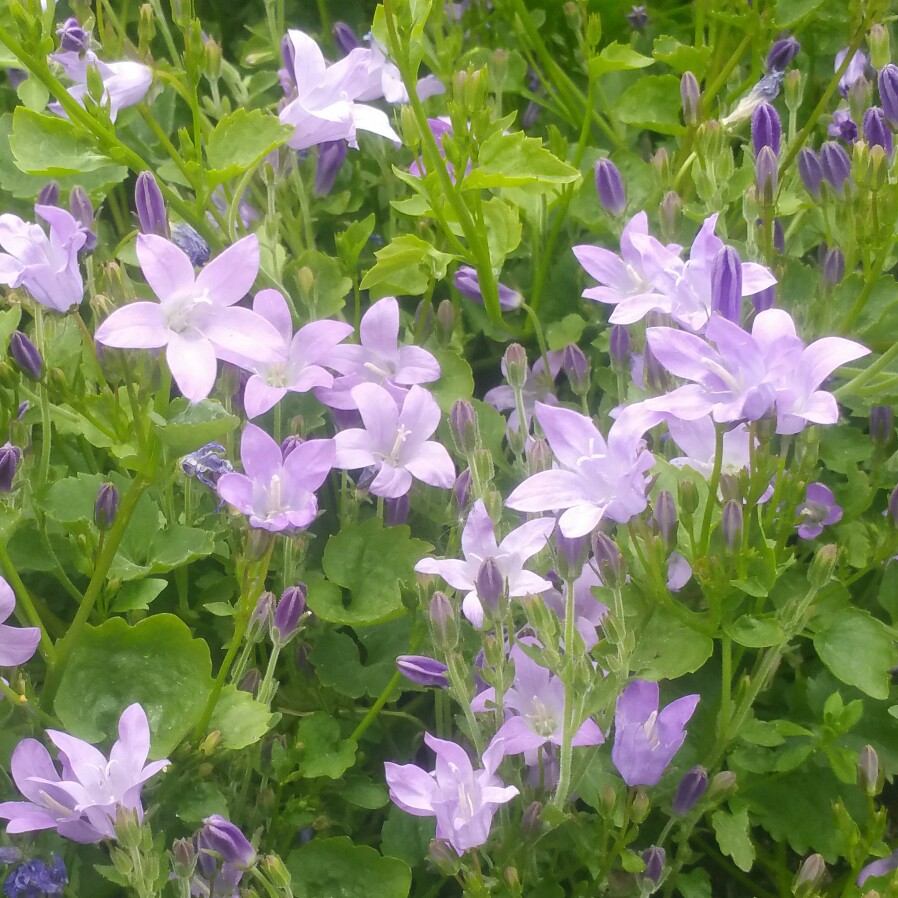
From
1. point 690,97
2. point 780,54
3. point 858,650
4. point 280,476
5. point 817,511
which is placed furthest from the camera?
point 780,54

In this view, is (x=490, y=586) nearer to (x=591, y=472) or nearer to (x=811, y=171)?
(x=591, y=472)

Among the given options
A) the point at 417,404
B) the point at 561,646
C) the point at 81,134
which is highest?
the point at 81,134

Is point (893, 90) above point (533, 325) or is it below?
above

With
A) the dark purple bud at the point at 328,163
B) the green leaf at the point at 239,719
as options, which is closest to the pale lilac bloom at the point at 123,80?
the dark purple bud at the point at 328,163

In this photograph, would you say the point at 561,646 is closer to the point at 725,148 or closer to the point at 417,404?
the point at 417,404

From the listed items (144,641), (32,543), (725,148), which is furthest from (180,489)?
(725,148)

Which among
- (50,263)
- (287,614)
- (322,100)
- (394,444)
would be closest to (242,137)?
(322,100)
